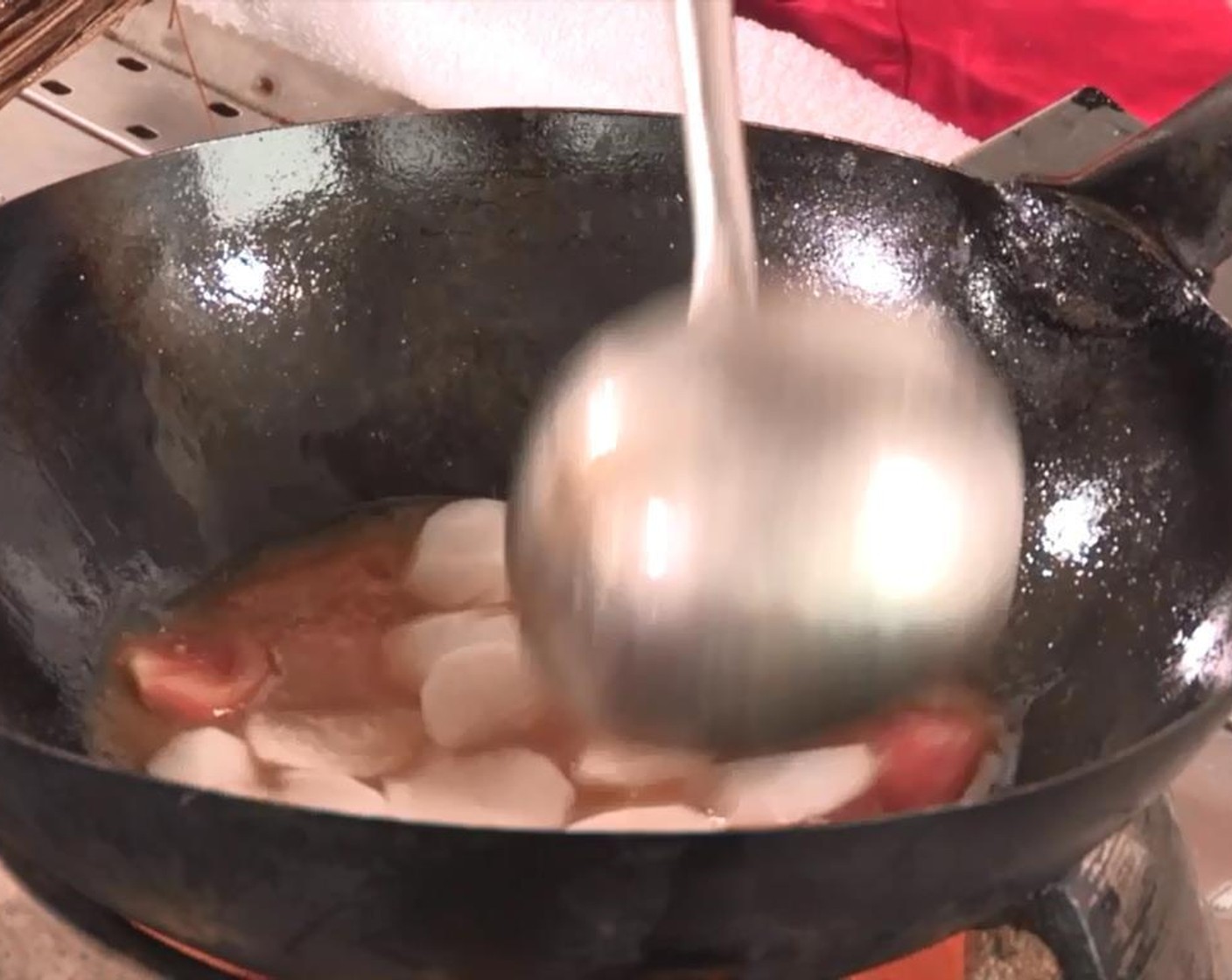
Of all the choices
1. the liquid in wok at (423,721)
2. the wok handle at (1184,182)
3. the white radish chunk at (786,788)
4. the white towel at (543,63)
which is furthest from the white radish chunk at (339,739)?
the white towel at (543,63)

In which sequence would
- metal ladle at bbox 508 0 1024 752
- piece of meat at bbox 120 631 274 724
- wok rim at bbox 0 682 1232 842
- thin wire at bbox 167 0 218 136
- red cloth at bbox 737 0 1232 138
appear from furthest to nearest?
red cloth at bbox 737 0 1232 138
thin wire at bbox 167 0 218 136
piece of meat at bbox 120 631 274 724
metal ladle at bbox 508 0 1024 752
wok rim at bbox 0 682 1232 842

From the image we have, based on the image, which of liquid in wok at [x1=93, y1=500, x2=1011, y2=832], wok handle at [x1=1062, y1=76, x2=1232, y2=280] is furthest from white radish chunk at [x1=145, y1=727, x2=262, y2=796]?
wok handle at [x1=1062, y1=76, x2=1232, y2=280]

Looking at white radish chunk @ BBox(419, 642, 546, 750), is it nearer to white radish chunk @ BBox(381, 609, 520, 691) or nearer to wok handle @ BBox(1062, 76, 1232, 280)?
white radish chunk @ BBox(381, 609, 520, 691)

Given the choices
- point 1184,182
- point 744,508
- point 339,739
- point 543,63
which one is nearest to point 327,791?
point 339,739

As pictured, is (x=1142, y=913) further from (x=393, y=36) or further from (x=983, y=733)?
(x=393, y=36)

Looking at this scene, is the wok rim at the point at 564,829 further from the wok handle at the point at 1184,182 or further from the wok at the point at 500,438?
the wok handle at the point at 1184,182

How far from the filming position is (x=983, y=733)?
0.50 m

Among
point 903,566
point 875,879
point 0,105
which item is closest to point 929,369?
point 903,566

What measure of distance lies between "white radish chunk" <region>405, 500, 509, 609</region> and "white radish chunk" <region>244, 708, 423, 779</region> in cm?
6

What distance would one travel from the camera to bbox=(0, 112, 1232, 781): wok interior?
49cm

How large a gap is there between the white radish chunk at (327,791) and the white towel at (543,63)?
44cm

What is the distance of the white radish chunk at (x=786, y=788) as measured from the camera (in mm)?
454

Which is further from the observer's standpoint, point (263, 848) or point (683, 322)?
point (683, 322)

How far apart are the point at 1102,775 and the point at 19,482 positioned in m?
0.35
